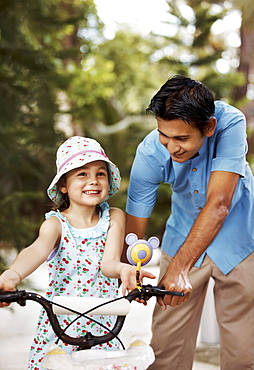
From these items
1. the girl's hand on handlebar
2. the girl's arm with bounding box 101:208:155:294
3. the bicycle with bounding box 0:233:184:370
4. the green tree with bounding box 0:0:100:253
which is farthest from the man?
the green tree with bounding box 0:0:100:253

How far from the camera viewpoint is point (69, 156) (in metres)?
2.36

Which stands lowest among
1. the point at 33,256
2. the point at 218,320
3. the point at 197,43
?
the point at 218,320

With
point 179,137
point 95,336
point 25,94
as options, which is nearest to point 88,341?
point 95,336

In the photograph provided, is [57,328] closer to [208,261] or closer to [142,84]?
[208,261]

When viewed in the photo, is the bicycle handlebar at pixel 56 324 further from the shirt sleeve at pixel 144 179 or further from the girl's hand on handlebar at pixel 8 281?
the shirt sleeve at pixel 144 179

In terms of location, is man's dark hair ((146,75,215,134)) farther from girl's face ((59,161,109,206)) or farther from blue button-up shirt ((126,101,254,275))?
girl's face ((59,161,109,206))

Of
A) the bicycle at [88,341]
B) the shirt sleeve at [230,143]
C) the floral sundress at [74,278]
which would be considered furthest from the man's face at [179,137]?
the bicycle at [88,341]

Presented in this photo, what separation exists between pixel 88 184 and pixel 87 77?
6.96 metres

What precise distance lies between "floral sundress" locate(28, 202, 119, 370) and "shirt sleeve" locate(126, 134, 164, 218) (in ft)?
1.58

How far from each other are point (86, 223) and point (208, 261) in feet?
2.60

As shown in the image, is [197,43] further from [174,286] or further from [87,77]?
[174,286]

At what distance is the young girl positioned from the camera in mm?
2293

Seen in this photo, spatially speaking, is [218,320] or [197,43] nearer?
[218,320]

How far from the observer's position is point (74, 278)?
2.34 m
